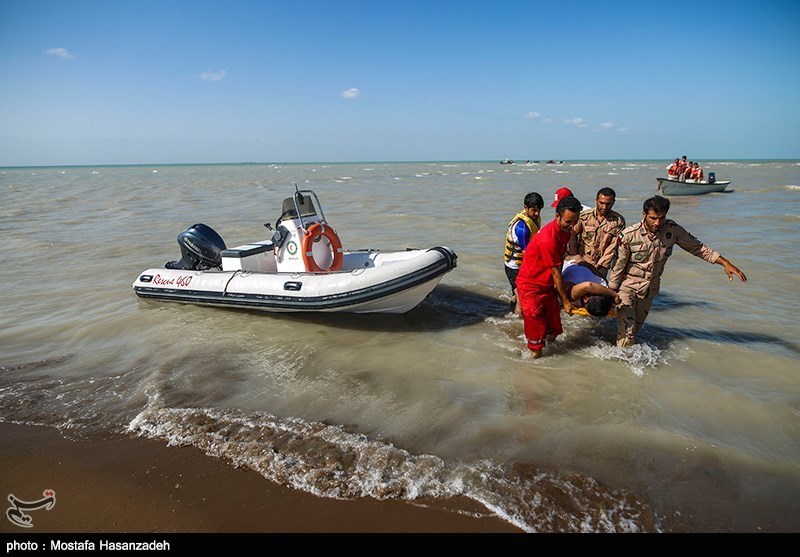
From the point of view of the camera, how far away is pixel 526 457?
3117mm

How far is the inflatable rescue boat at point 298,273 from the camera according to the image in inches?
213

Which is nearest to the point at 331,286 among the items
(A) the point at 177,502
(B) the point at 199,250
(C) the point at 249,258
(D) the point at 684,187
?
(C) the point at 249,258

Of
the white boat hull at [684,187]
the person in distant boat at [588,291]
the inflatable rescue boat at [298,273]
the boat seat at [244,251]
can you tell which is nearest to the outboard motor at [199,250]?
the inflatable rescue boat at [298,273]

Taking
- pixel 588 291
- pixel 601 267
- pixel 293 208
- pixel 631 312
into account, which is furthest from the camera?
pixel 293 208

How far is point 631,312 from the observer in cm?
438

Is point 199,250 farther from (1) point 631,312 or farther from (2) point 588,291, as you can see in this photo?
(1) point 631,312

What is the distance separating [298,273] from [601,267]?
3.47 m

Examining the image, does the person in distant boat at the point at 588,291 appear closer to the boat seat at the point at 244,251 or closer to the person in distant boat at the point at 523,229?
the person in distant boat at the point at 523,229

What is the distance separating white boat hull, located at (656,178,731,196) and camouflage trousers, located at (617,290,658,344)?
17442 mm

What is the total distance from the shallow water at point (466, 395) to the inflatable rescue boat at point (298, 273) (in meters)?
0.30

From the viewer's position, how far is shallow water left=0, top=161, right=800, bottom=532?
283cm

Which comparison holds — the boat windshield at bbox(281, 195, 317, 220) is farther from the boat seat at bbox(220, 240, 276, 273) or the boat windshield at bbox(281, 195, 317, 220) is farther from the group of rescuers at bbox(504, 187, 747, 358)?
the group of rescuers at bbox(504, 187, 747, 358)
